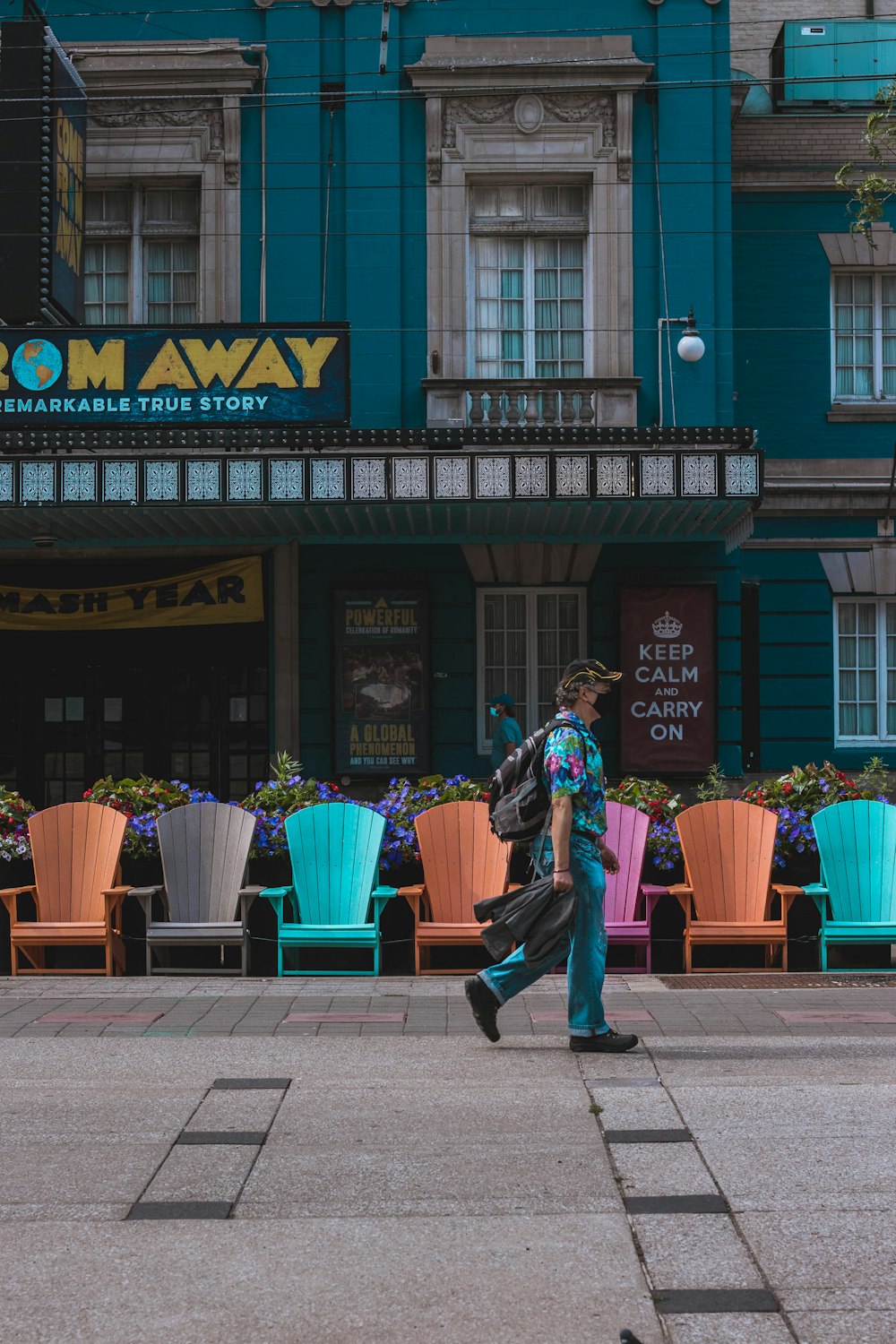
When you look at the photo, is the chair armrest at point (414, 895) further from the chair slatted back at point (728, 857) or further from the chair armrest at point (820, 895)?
the chair armrest at point (820, 895)

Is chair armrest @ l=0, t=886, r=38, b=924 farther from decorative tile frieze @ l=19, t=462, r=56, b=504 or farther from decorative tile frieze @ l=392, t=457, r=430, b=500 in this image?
decorative tile frieze @ l=392, t=457, r=430, b=500

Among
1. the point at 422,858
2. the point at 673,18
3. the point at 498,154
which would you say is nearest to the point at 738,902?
the point at 422,858

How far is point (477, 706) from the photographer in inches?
677

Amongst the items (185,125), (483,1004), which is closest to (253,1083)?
(483,1004)

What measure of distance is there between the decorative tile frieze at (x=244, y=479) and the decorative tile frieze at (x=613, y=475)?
10.6 feet

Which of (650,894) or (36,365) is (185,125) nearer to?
(36,365)

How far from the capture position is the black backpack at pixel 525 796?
7.06 metres

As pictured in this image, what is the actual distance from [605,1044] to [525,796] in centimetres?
117

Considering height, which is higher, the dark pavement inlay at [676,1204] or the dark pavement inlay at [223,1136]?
the dark pavement inlay at [676,1204]

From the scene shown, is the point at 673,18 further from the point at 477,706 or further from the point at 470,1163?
the point at 470,1163

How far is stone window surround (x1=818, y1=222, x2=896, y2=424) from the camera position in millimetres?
18281

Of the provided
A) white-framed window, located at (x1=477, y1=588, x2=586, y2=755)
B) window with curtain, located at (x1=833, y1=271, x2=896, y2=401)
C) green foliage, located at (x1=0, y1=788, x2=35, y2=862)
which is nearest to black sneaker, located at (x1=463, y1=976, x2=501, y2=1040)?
green foliage, located at (x1=0, y1=788, x2=35, y2=862)

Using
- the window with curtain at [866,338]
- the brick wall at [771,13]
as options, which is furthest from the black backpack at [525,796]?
the brick wall at [771,13]

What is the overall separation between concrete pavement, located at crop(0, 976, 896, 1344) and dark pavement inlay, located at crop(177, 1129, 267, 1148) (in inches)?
0.6
